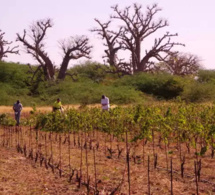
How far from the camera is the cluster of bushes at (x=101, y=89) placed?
26.4 meters

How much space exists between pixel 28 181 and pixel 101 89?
73.6 feet

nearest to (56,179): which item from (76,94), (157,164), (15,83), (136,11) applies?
(157,164)

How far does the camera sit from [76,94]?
2730 centimetres

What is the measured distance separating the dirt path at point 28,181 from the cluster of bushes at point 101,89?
17410 millimetres

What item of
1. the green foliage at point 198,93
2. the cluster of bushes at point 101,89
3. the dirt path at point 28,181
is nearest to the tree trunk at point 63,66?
the cluster of bushes at point 101,89

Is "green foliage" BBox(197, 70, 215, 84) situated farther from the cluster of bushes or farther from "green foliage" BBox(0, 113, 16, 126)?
"green foliage" BBox(0, 113, 16, 126)

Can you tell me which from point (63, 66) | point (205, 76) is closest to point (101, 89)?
point (63, 66)

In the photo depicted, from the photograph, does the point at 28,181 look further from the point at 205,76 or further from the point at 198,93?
the point at 205,76

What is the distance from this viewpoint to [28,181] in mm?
6500

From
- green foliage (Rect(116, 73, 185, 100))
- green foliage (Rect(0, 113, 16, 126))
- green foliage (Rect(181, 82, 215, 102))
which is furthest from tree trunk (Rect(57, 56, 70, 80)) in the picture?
green foliage (Rect(0, 113, 16, 126))

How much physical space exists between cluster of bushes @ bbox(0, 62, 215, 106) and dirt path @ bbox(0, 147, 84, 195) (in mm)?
17410

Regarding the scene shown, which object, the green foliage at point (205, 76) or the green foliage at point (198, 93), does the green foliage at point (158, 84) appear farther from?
the green foliage at point (205, 76)

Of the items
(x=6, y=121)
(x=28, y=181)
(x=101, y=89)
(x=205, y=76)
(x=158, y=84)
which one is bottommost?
(x=28, y=181)

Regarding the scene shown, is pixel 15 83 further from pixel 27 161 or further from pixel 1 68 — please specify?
pixel 27 161
